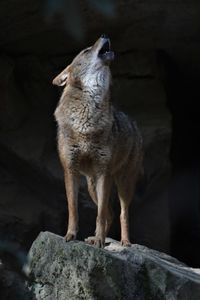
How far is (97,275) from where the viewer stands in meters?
4.88

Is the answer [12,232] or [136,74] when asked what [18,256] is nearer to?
[12,232]

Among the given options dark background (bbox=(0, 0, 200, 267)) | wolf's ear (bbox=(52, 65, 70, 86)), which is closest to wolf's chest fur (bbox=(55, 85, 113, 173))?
wolf's ear (bbox=(52, 65, 70, 86))

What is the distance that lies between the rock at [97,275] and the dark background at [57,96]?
153 inches

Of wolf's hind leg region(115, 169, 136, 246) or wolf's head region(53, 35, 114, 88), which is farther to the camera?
wolf's hind leg region(115, 169, 136, 246)

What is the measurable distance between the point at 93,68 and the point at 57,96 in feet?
11.3

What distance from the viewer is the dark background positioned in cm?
897

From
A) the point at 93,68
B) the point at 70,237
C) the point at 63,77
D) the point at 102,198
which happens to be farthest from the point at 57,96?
the point at 70,237

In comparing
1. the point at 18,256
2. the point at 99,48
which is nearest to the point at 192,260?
the point at 99,48

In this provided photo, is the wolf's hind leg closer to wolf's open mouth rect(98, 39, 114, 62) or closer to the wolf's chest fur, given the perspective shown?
the wolf's chest fur

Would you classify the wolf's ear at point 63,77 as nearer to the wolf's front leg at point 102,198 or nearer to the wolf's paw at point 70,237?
the wolf's front leg at point 102,198

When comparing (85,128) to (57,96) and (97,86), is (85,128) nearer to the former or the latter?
(97,86)

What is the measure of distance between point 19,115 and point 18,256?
8057mm

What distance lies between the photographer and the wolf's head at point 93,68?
6.58 metres

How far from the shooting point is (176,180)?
11.4 metres
